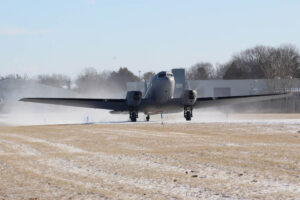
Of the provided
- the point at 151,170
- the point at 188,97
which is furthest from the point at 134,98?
the point at 151,170

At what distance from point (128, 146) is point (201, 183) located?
33.1 feet

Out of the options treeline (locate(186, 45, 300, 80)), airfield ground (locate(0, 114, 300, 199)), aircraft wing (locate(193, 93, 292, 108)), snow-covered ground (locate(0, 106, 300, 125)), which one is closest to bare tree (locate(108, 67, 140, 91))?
treeline (locate(186, 45, 300, 80))

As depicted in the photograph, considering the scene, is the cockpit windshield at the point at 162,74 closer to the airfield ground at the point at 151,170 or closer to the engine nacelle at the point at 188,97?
the engine nacelle at the point at 188,97

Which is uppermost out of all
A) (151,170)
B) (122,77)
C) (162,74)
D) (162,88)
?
(122,77)

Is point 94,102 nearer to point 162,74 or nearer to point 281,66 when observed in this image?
point 162,74

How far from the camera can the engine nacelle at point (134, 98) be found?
144 feet

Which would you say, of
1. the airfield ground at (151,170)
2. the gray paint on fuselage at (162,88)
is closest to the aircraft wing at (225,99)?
the gray paint on fuselage at (162,88)

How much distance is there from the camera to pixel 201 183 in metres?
12.4

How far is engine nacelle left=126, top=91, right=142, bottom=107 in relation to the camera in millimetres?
43812

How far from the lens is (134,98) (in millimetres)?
43875

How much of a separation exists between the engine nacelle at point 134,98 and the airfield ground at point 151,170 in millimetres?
20600

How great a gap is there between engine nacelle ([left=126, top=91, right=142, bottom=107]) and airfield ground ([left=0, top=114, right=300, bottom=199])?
67.6 feet

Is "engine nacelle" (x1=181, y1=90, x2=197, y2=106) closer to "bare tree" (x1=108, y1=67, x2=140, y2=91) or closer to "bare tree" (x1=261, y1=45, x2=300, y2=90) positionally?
"bare tree" (x1=261, y1=45, x2=300, y2=90)

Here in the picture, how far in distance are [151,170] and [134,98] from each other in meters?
29.3
